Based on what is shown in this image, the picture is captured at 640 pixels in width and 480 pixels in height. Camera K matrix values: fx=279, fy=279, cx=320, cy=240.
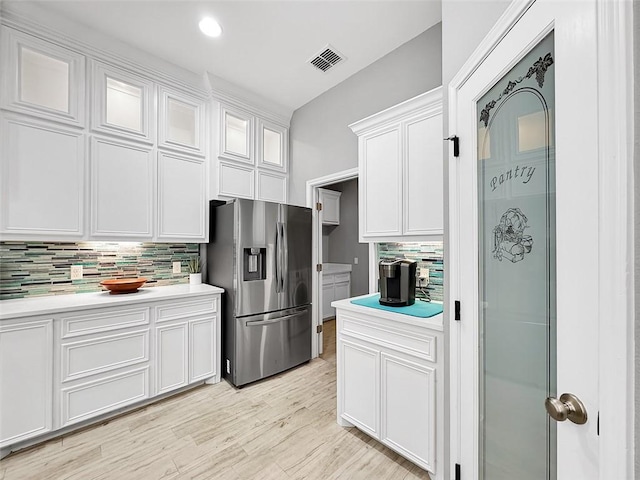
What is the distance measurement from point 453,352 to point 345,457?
1093 millimetres

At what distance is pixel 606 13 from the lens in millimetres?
589

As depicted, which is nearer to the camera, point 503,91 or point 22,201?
point 503,91

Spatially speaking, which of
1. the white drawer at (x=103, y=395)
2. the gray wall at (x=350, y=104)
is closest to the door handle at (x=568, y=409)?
the gray wall at (x=350, y=104)

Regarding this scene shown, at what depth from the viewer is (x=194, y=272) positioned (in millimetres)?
3166

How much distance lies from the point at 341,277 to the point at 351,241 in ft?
2.45

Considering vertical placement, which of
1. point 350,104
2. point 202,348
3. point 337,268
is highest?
point 350,104

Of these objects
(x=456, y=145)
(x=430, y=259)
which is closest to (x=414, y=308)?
(x=430, y=259)

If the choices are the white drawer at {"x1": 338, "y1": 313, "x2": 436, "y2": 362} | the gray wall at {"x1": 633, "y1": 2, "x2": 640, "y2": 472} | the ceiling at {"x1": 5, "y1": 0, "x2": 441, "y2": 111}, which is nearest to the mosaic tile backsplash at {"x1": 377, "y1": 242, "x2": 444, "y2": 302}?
the white drawer at {"x1": 338, "y1": 313, "x2": 436, "y2": 362}

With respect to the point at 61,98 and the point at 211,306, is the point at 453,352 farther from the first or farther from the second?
the point at 61,98

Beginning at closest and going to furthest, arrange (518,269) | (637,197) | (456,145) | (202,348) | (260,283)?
(637,197)
(518,269)
(456,145)
(202,348)
(260,283)

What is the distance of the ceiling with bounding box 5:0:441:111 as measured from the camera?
2143 mm

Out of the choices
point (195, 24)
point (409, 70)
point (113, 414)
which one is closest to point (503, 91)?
point (409, 70)

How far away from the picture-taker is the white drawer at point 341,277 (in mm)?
5103

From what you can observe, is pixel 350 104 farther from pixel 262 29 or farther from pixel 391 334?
pixel 391 334
